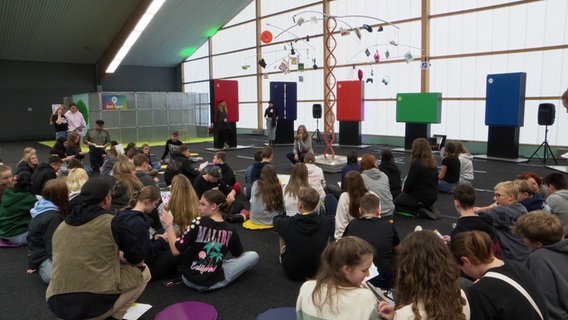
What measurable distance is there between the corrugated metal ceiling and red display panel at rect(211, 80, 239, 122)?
5.13m

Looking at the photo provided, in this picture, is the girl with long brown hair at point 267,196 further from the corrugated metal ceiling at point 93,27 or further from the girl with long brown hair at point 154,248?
the corrugated metal ceiling at point 93,27

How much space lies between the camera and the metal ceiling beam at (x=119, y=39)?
1552 cm

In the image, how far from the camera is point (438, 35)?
1259cm

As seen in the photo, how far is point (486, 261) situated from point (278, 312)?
5.23 feet

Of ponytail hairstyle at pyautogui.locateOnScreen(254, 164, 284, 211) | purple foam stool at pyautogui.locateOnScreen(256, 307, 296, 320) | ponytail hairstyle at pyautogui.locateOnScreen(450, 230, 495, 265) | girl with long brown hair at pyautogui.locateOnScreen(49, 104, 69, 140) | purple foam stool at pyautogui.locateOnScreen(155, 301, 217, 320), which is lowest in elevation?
purple foam stool at pyautogui.locateOnScreen(155, 301, 217, 320)

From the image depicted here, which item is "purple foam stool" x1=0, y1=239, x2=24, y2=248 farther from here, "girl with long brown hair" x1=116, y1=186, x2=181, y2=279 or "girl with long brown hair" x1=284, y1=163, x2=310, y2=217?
"girl with long brown hair" x1=284, y1=163, x2=310, y2=217

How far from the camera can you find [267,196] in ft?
16.6

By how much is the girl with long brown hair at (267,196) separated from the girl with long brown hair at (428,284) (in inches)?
123

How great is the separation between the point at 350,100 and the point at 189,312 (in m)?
11.4

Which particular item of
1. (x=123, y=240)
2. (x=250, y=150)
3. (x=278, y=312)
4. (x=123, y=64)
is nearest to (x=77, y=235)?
(x=123, y=240)

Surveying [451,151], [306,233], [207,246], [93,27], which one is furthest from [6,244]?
[93,27]

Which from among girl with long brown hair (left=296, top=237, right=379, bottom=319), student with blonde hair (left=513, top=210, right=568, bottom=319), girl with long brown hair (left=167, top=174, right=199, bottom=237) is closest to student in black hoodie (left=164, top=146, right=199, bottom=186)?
girl with long brown hair (left=167, top=174, right=199, bottom=237)

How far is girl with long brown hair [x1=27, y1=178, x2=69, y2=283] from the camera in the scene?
3.72 m

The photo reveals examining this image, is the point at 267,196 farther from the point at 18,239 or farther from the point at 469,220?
the point at 18,239
